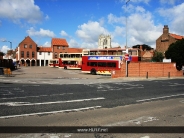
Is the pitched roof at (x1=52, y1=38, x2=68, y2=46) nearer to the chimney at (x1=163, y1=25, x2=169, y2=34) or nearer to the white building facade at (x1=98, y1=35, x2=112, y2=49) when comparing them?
the white building facade at (x1=98, y1=35, x2=112, y2=49)

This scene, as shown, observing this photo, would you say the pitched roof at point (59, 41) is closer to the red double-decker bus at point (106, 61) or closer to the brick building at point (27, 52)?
the brick building at point (27, 52)

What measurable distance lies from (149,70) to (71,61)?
86.1ft

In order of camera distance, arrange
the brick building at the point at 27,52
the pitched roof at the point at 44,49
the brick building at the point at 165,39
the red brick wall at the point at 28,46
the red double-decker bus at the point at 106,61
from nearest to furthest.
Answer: the red double-decker bus at the point at 106,61 < the brick building at the point at 165,39 < the brick building at the point at 27,52 < the red brick wall at the point at 28,46 < the pitched roof at the point at 44,49

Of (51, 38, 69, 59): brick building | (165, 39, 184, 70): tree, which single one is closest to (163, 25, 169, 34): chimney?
(165, 39, 184, 70): tree

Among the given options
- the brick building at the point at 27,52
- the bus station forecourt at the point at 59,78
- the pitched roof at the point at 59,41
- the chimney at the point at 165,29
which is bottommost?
the bus station forecourt at the point at 59,78

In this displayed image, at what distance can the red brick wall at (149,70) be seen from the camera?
32062 millimetres

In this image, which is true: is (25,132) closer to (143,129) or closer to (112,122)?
(112,122)

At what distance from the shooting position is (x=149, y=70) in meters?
34.1

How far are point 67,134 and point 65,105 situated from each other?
4284mm

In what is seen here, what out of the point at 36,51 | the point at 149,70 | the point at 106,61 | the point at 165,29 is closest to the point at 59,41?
the point at 36,51

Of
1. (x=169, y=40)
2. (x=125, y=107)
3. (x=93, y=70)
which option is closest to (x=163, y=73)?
(x=93, y=70)

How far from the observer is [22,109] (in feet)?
29.7

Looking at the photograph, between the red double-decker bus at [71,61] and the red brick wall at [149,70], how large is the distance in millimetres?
21600

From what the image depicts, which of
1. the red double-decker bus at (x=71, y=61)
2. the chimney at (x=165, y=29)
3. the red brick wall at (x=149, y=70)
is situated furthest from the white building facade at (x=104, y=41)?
the red brick wall at (x=149, y=70)
